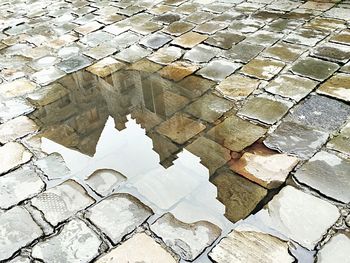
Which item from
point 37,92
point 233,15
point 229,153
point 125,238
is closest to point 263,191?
point 229,153

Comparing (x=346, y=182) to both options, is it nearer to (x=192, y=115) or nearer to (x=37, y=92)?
(x=192, y=115)

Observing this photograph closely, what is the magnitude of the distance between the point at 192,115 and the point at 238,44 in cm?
158

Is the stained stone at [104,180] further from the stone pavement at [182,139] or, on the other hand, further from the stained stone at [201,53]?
the stained stone at [201,53]

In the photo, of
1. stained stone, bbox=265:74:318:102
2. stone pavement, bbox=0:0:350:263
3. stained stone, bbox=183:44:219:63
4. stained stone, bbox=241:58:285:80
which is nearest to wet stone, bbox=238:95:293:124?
stone pavement, bbox=0:0:350:263

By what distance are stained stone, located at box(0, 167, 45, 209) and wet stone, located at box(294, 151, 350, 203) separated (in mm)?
2086

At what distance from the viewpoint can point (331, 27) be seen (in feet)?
15.4

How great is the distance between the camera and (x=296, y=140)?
303 centimetres

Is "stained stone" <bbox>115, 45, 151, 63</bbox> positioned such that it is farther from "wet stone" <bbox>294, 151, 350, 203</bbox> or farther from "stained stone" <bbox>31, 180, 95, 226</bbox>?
"wet stone" <bbox>294, 151, 350, 203</bbox>

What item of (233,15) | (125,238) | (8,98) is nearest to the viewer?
(125,238)

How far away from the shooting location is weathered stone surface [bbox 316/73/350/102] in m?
3.49

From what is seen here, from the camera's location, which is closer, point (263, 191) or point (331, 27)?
point (263, 191)

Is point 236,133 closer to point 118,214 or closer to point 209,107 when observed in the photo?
point 209,107

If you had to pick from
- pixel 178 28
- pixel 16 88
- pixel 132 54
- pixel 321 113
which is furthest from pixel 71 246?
pixel 178 28

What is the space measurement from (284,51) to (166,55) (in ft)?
4.79
